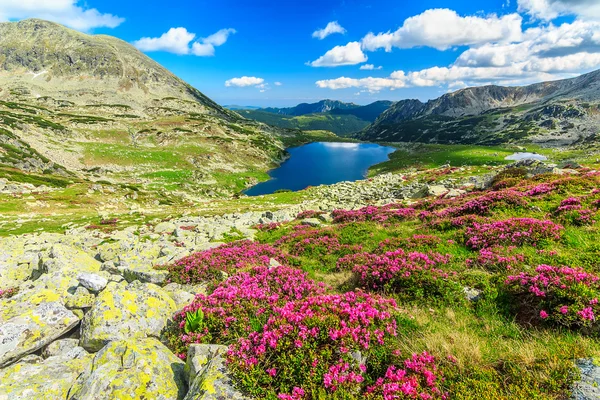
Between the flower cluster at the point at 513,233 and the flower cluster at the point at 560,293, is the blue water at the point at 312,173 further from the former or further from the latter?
the flower cluster at the point at 560,293

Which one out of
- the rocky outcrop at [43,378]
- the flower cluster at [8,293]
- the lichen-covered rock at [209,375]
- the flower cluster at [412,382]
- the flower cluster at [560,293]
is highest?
the flower cluster at [560,293]

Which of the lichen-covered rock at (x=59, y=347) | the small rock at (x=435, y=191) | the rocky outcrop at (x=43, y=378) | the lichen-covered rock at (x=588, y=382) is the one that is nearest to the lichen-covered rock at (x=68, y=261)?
the lichen-covered rock at (x=59, y=347)

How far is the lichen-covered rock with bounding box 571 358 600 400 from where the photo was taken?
14.9ft

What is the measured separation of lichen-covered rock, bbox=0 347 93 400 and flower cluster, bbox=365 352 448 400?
7.00 m

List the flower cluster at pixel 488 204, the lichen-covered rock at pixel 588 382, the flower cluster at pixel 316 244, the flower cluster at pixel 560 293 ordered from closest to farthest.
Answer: the lichen-covered rock at pixel 588 382, the flower cluster at pixel 560 293, the flower cluster at pixel 316 244, the flower cluster at pixel 488 204

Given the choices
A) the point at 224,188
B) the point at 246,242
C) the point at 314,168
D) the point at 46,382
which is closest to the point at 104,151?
the point at 224,188

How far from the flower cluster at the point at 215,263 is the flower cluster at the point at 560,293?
10245 mm

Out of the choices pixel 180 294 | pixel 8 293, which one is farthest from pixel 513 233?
pixel 8 293

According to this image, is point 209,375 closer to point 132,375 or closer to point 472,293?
point 132,375

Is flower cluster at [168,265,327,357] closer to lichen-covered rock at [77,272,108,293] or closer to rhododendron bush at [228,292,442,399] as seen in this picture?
rhododendron bush at [228,292,442,399]

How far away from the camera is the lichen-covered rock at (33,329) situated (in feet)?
24.5

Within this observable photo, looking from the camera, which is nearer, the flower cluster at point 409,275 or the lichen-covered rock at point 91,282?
the flower cluster at point 409,275

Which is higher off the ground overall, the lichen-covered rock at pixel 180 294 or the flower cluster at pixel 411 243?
the flower cluster at pixel 411 243

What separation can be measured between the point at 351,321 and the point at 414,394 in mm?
2019
